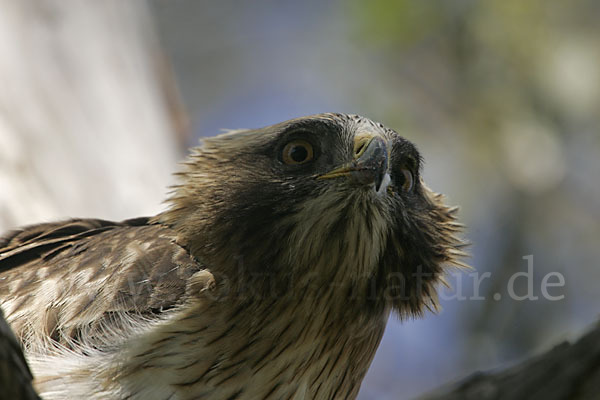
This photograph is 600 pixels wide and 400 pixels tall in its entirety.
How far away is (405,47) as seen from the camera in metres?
9.00

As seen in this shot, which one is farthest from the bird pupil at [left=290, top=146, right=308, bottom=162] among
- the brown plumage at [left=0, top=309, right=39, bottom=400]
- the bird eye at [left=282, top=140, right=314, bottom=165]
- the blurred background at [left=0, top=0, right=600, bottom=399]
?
the brown plumage at [left=0, top=309, right=39, bottom=400]

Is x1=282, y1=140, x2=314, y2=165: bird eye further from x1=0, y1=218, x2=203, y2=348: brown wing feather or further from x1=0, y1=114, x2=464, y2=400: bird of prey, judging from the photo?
x1=0, y1=218, x2=203, y2=348: brown wing feather

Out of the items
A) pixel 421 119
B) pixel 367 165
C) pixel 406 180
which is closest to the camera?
pixel 367 165

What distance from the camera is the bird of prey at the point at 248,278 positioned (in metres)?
3.89

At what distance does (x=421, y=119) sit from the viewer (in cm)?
997

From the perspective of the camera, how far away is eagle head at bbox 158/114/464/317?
4.14 meters

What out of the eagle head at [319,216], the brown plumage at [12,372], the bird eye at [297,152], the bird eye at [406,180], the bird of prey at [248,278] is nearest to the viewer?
the brown plumage at [12,372]

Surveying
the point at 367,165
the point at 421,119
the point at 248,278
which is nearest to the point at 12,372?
the point at 248,278

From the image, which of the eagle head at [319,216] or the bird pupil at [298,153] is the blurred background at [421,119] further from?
the bird pupil at [298,153]

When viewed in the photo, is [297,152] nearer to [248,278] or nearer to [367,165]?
[367,165]

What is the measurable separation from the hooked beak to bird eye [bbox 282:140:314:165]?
0.20 m

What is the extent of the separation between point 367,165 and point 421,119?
6.12 m

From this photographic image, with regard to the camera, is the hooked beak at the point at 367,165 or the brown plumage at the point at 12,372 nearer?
the brown plumage at the point at 12,372

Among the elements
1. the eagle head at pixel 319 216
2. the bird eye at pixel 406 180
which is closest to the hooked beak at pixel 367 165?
the eagle head at pixel 319 216
